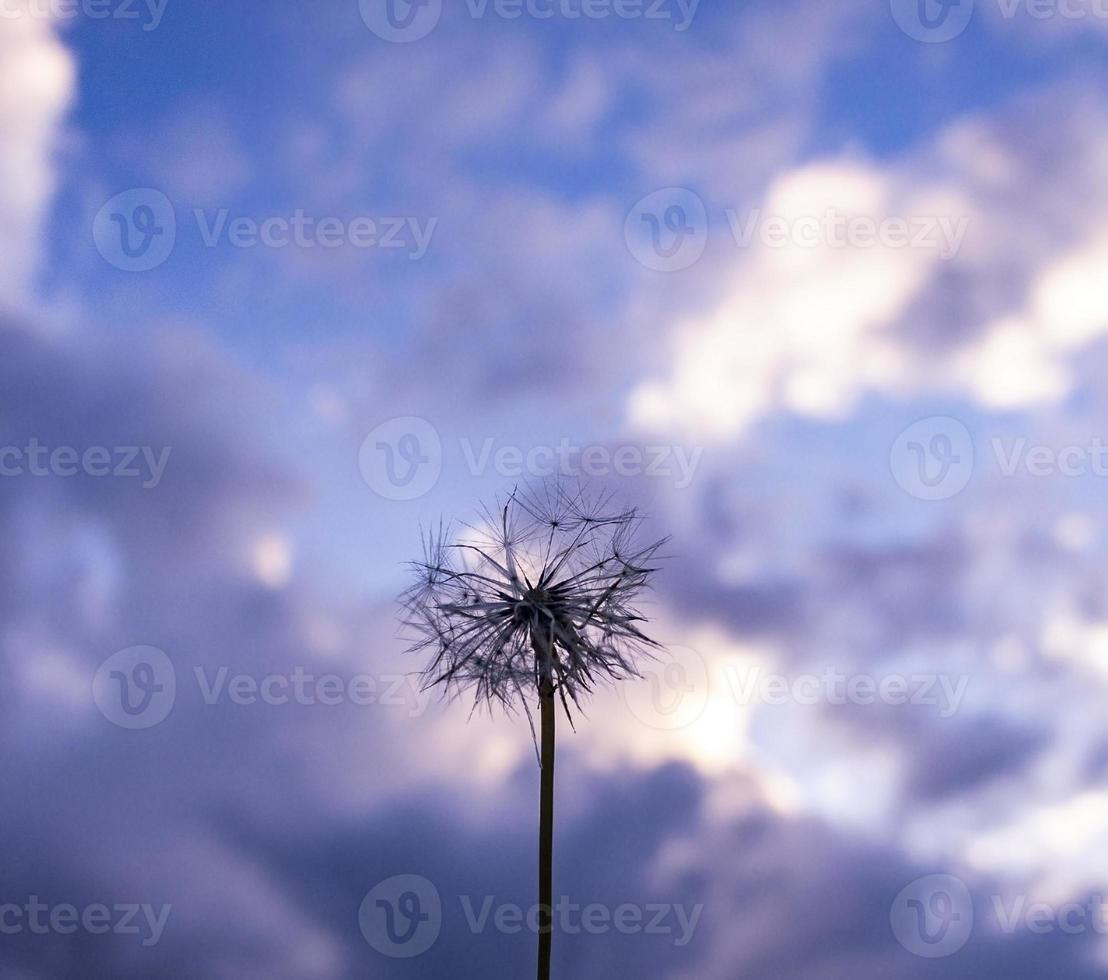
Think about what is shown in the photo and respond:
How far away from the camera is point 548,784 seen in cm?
4081

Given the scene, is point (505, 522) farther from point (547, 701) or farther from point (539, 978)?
point (539, 978)

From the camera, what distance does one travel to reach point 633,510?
144ft

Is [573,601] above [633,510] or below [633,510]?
below

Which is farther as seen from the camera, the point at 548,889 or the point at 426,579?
the point at 426,579

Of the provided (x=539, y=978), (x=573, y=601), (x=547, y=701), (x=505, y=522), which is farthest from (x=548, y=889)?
(x=505, y=522)

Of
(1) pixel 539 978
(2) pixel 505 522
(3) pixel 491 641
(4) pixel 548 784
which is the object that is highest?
(2) pixel 505 522

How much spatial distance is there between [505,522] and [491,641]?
4187 millimetres

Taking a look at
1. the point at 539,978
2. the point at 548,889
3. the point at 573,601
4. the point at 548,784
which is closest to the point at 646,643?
the point at 573,601

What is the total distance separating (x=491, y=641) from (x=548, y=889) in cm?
778

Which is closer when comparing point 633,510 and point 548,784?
point 548,784

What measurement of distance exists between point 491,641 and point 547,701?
102 inches

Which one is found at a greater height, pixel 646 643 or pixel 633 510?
pixel 633 510

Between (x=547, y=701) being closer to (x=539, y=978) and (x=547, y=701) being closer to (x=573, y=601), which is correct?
(x=573, y=601)

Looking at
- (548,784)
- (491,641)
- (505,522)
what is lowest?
(548,784)
